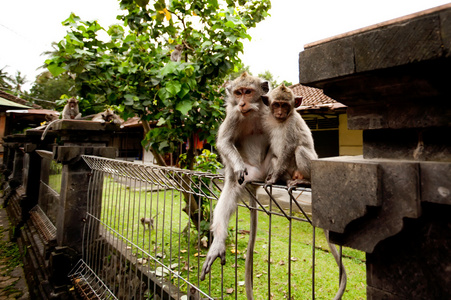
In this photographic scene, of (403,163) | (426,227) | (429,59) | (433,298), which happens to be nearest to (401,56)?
(429,59)

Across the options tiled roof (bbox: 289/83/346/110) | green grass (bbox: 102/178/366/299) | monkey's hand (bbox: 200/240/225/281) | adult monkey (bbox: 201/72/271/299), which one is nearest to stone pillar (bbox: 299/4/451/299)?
monkey's hand (bbox: 200/240/225/281)

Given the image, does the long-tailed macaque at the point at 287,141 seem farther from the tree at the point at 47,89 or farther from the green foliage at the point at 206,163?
the tree at the point at 47,89

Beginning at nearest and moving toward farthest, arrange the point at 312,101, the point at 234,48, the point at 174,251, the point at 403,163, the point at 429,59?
the point at 429,59 → the point at 403,163 → the point at 234,48 → the point at 174,251 → the point at 312,101

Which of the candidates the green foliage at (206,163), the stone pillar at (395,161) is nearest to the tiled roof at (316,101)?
the green foliage at (206,163)

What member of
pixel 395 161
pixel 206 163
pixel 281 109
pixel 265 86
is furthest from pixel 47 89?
pixel 395 161

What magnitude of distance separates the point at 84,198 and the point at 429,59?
14.7ft

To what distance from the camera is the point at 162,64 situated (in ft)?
12.7

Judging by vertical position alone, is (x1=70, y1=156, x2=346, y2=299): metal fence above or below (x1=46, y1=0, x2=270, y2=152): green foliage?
below

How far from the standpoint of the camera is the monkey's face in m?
2.50

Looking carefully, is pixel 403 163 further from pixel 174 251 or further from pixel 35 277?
pixel 35 277

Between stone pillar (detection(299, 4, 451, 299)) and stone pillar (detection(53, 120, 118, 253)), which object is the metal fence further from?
stone pillar (detection(299, 4, 451, 299))

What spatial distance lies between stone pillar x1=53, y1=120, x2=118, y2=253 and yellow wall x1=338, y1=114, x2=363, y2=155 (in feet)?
22.7

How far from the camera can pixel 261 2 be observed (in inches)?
163

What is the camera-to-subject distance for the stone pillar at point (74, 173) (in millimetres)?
3902
